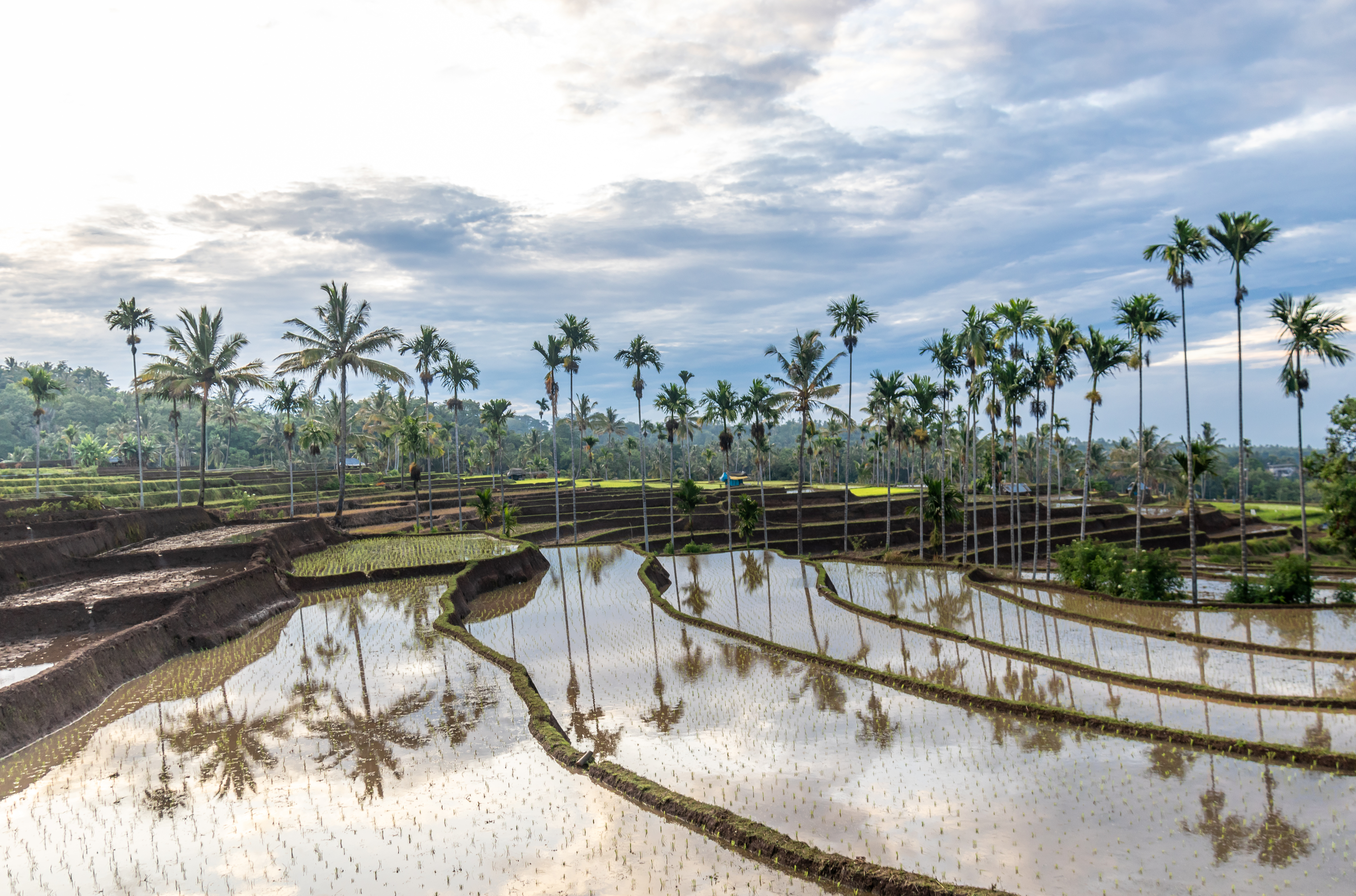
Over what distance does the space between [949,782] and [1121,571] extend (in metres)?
25.8

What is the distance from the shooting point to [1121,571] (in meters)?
34.3

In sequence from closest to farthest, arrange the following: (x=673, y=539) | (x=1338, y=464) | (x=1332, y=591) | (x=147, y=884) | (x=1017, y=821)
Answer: (x=147, y=884) → (x=1017, y=821) → (x=1332, y=591) → (x=1338, y=464) → (x=673, y=539)

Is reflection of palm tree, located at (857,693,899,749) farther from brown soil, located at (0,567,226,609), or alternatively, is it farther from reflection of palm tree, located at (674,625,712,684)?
brown soil, located at (0,567,226,609)

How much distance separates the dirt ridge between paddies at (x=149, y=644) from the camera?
1750cm

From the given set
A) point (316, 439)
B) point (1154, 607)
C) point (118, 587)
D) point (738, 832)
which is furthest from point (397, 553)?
point (1154, 607)

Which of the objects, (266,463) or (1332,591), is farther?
(266,463)

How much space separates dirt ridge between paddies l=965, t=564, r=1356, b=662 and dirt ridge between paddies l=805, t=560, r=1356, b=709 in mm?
5133

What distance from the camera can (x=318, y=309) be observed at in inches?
1970

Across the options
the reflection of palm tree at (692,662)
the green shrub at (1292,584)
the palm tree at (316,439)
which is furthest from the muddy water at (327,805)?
the palm tree at (316,439)

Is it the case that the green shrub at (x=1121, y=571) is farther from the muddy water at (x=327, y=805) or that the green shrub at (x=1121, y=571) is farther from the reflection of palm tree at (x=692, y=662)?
the muddy water at (x=327, y=805)

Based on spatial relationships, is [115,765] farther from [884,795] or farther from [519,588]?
[519,588]

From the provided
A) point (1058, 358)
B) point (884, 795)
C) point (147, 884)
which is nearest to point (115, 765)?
point (147, 884)

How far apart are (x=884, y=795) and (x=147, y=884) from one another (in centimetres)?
1214

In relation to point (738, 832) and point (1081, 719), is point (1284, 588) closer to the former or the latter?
point (1081, 719)
